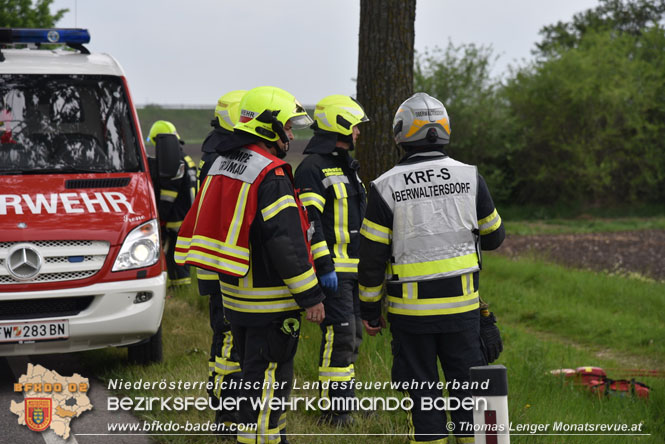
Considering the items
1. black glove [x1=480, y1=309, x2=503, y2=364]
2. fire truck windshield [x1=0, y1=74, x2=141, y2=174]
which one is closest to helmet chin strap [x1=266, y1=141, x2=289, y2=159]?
black glove [x1=480, y1=309, x2=503, y2=364]

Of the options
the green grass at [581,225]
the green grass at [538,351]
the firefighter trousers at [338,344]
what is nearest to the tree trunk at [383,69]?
the green grass at [538,351]

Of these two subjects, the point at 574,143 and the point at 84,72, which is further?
the point at 574,143

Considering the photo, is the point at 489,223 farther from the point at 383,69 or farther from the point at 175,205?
the point at 175,205

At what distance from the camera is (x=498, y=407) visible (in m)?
3.01

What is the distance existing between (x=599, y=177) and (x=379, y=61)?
27.7 metres

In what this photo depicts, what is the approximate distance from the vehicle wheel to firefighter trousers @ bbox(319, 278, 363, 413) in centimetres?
190

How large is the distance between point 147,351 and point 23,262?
1449mm

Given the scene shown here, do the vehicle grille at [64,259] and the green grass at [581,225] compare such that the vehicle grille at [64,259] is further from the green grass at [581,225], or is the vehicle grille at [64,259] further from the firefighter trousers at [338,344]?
the green grass at [581,225]

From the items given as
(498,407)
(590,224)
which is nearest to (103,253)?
(498,407)

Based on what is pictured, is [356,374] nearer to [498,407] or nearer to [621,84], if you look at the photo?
[498,407]

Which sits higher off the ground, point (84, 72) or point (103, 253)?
point (84, 72)

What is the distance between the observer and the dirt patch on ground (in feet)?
52.0

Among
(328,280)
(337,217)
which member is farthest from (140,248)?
(328,280)

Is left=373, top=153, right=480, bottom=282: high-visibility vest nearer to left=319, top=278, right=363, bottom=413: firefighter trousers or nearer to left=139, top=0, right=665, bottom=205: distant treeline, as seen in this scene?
left=319, top=278, right=363, bottom=413: firefighter trousers
